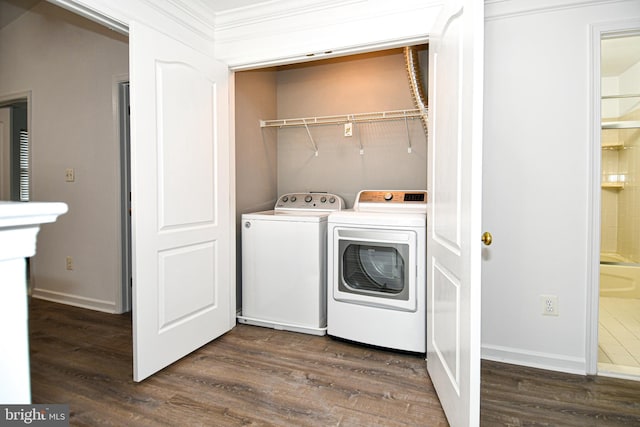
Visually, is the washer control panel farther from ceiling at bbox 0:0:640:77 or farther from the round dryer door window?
ceiling at bbox 0:0:640:77

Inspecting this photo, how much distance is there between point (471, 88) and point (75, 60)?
3371mm

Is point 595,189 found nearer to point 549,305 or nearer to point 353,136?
point 549,305

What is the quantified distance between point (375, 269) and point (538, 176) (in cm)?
110

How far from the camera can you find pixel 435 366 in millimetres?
1795

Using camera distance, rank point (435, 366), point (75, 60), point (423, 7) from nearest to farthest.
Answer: point (435, 366), point (423, 7), point (75, 60)

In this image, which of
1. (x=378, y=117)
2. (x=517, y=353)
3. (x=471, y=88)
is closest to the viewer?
(x=471, y=88)

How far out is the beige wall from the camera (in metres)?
2.91

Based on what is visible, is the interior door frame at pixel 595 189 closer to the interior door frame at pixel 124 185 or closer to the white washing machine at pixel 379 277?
the white washing machine at pixel 379 277

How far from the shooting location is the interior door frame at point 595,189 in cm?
191

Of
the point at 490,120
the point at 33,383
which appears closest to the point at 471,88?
the point at 490,120

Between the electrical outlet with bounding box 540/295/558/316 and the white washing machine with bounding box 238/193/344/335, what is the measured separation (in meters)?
1.37

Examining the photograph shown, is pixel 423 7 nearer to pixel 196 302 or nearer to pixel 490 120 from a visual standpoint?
pixel 490 120

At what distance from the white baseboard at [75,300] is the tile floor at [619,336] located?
3546mm

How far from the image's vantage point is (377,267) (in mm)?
2326
